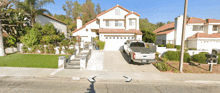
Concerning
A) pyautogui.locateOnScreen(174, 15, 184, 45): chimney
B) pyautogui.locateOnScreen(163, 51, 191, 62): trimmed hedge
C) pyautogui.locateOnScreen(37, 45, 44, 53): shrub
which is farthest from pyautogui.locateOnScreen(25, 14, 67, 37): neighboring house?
pyautogui.locateOnScreen(174, 15, 184, 45): chimney

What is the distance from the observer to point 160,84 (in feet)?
19.8

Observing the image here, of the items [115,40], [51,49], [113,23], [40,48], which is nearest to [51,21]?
[40,48]

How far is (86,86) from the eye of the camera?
218 inches

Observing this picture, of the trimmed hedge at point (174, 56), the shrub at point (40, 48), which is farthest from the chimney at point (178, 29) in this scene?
the shrub at point (40, 48)

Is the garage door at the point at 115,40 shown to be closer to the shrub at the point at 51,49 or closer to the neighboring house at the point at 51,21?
the shrub at the point at 51,49

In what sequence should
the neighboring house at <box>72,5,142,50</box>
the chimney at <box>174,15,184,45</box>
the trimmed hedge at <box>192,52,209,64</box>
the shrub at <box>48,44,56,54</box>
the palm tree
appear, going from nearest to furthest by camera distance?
the trimmed hedge at <box>192,52,209,64</box> → the shrub at <box>48,44,56,54</box> → the palm tree → the neighboring house at <box>72,5,142,50</box> → the chimney at <box>174,15,184,45</box>

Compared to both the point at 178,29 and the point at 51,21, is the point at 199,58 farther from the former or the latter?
the point at 51,21

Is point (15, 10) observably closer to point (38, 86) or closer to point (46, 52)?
point (46, 52)

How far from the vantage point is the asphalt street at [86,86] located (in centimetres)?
507

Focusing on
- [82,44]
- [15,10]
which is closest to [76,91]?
[82,44]

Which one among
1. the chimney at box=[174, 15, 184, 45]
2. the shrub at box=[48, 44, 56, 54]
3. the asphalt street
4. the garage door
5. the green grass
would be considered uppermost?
the chimney at box=[174, 15, 184, 45]

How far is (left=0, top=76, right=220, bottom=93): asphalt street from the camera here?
16.6 feet

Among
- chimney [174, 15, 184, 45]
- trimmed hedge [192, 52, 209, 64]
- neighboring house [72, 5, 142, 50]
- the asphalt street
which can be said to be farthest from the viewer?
chimney [174, 15, 184, 45]

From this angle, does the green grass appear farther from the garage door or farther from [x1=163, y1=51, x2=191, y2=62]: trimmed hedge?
[x1=163, y1=51, x2=191, y2=62]: trimmed hedge
